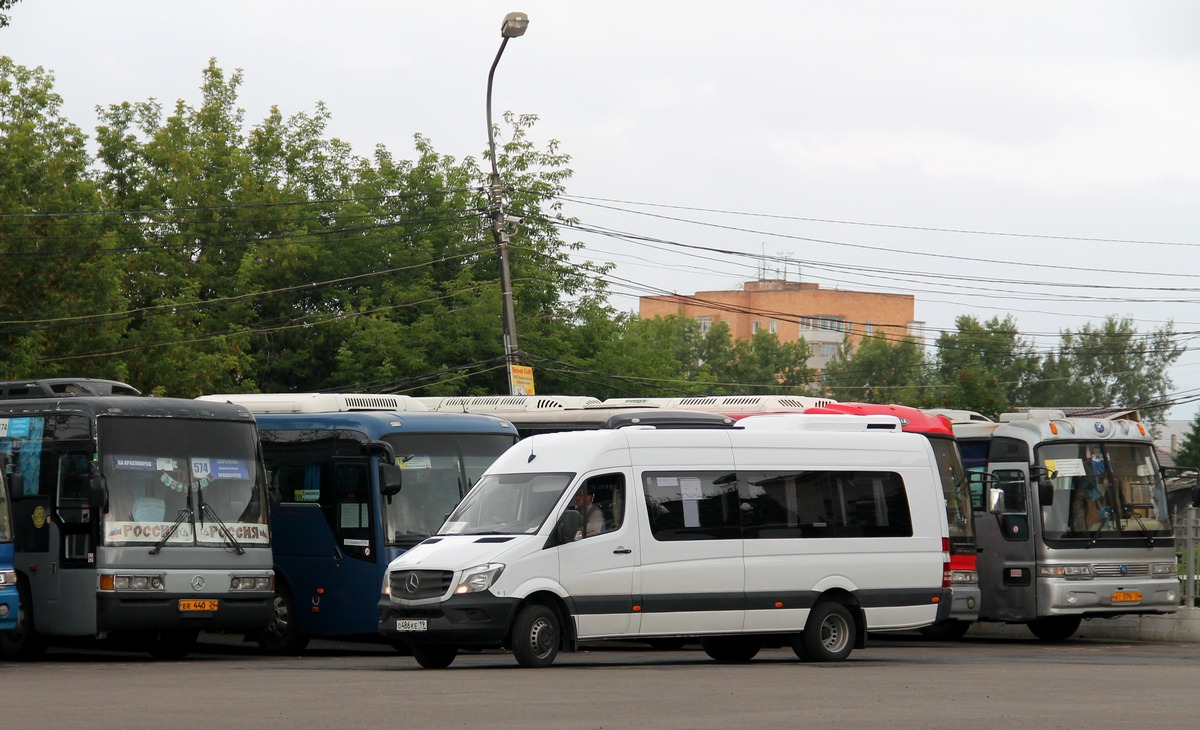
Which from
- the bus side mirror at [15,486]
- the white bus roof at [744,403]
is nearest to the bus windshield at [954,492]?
the white bus roof at [744,403]

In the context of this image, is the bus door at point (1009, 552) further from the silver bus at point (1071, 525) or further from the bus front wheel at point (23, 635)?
the bus front wheel at point (23, 635)

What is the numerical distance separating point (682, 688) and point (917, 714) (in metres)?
2.62

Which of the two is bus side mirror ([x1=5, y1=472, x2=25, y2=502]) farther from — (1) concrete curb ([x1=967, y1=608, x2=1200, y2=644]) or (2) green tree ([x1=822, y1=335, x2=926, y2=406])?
(2) green tree ([x1=822, y1=335, x2=926, y2=406])

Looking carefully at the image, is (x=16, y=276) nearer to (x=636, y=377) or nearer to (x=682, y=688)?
(x=636, y=377)

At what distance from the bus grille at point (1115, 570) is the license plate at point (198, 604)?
11837mm

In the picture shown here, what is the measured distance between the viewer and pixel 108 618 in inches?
736

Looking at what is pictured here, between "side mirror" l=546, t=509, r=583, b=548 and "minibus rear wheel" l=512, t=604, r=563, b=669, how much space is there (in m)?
0.66

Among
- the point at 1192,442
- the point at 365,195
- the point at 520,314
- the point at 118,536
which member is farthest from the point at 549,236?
the point at 1192,442

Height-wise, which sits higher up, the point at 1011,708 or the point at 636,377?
the point at 636,377

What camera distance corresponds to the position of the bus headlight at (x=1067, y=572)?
23797 mm

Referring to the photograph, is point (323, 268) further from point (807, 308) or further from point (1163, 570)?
point (807, 308)

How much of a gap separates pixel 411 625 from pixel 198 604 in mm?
3464

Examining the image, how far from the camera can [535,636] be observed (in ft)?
55.8

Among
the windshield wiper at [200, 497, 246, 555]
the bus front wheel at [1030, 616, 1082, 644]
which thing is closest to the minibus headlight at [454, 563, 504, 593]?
the windshield wiper at [200, 497, 246, 555]
